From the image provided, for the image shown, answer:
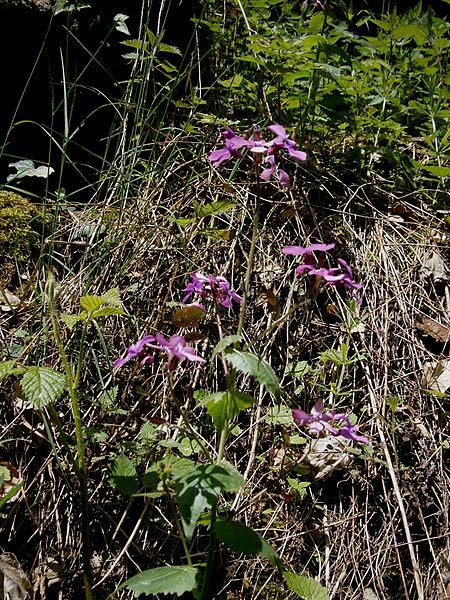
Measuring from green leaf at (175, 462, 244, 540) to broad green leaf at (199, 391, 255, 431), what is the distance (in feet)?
0.29

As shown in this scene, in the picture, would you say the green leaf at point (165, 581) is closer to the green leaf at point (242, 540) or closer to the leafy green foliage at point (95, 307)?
the green leaf at point (242, 540)

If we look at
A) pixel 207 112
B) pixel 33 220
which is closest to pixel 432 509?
pixel 33 220

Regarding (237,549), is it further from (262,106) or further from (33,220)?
(262,106)

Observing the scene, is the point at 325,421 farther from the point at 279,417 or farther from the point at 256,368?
the point at 256,368

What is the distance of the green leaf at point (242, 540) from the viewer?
1265 mm

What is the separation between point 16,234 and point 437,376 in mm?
1481

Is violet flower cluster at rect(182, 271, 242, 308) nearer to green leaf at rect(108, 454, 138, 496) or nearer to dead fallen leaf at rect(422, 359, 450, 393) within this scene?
green leaf at rect(108, 454, 138, 496)

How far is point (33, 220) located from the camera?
228cm

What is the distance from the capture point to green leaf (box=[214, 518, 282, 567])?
1265mm

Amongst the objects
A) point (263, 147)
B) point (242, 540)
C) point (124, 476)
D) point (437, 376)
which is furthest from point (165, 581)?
point (437, 376)

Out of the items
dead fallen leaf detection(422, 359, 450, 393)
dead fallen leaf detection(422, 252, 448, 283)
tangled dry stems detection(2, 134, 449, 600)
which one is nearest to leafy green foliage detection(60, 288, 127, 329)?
tangled dry stems detection(2, 134, 449, 600)

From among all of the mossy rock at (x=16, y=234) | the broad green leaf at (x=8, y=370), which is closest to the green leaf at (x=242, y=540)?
the broad green leaf at (x=8, y=370)

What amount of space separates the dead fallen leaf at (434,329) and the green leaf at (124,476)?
108 cm

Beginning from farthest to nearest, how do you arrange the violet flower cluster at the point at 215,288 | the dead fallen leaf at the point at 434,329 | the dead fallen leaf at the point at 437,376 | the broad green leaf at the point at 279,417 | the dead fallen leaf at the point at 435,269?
the dead fallen leaf at the point at 435,269 → the dead fallen leaf at the point at 434,329 → the dead fallen leaf at the point at 437,376 → the broad green leaf at the point at 279,417 → the violet flower cluster at the point at 215,288
